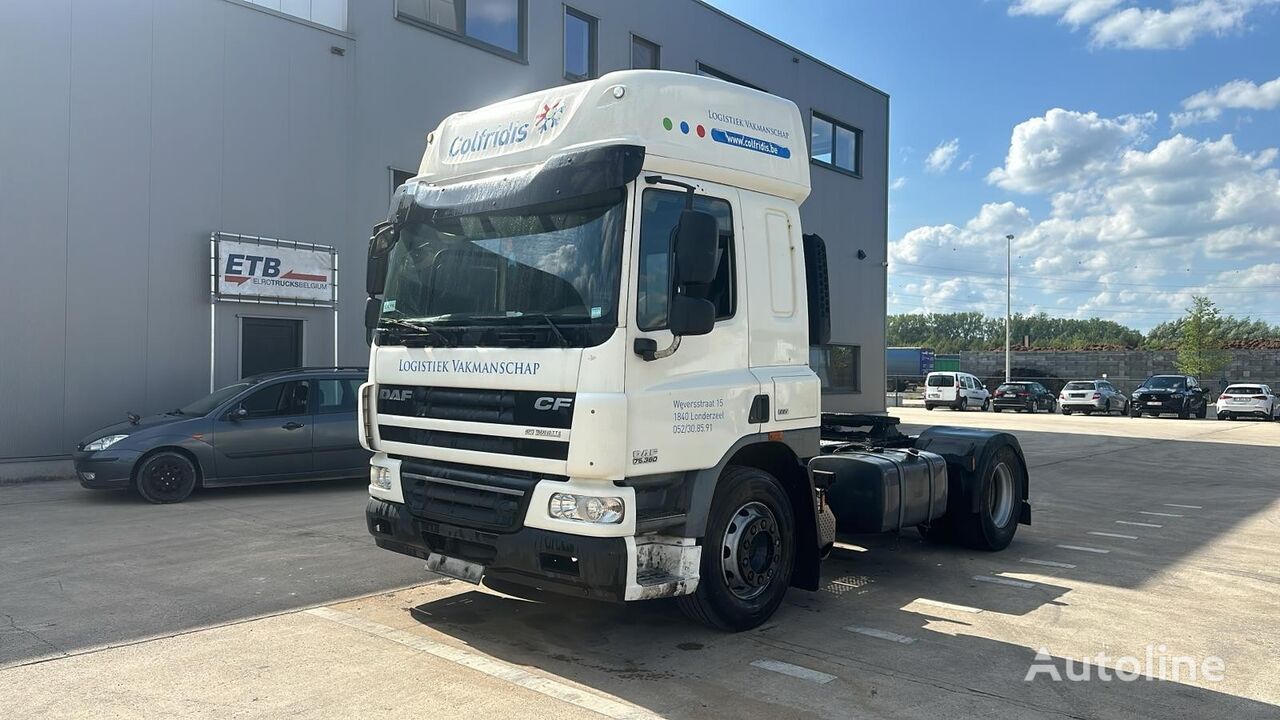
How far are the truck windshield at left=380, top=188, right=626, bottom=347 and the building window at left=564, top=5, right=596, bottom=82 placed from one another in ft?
46.0

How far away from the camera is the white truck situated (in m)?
4.74

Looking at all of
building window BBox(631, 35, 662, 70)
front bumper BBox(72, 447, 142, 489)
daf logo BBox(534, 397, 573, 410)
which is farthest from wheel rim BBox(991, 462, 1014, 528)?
building window BBox(631, 35, 662, 70)

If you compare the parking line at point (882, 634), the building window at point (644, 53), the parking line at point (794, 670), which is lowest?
the parking line at point (882, 634)

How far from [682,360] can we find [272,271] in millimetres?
11420

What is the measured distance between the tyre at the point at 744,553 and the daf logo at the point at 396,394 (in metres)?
2.04

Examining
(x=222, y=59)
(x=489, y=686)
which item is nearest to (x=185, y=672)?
(x=489, y=686)

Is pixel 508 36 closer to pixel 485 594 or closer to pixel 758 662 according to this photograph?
pixel 485 594

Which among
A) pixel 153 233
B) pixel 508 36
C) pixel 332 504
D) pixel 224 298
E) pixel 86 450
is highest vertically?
pixel 508 36

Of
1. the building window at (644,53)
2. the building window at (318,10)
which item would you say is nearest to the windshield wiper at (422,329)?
the building window at (318,10)

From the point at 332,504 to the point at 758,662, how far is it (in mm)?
7189

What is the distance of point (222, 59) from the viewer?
14.0 metres

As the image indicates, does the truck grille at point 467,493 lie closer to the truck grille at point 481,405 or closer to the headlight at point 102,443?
the truck grille at point 481,405

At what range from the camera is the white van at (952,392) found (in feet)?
133

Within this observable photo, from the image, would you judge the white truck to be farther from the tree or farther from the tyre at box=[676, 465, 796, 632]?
the tree
